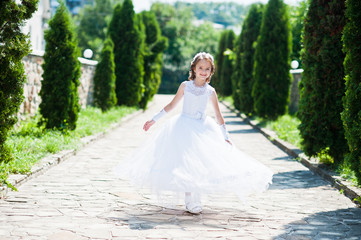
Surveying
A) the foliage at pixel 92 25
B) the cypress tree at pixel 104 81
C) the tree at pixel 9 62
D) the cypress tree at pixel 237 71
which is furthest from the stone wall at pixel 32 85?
the foliage at pixel 92 25

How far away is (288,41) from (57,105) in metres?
10.0

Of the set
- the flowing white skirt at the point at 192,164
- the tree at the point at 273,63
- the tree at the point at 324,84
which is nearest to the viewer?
the flowing white skirt at the point at 192,164

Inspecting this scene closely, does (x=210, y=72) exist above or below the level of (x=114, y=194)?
above

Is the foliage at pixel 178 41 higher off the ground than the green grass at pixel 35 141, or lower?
higher

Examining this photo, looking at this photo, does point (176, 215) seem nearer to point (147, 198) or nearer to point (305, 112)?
point (147, 198)

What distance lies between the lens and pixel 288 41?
19.6 metres

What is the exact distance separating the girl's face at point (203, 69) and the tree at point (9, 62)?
7.42ft

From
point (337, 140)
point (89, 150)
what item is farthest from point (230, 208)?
point (89, 150)

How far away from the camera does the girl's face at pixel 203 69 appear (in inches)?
241

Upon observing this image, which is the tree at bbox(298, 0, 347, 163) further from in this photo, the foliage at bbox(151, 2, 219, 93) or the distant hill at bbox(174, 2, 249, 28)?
the distant hill at bbox(174, 2, 249, 28)

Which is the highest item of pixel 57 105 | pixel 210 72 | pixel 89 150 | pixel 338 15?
pixel 338 15

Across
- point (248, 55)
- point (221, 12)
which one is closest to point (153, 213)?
point (248, 55)

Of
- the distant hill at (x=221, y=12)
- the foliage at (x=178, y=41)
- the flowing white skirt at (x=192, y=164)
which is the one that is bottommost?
the flowing white skirt at (x=192, y=164)

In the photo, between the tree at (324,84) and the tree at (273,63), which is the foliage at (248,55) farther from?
the tree at (324,84)
